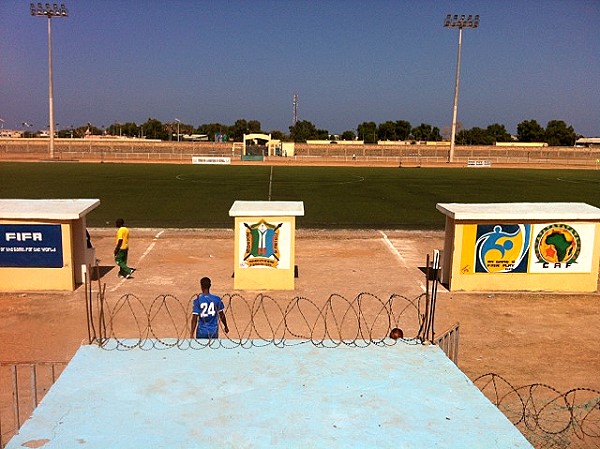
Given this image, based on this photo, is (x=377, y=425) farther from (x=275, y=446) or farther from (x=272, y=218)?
(x=272, y=218)

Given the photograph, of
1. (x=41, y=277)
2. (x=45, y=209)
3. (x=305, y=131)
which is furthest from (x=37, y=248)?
(x=305, y=131)

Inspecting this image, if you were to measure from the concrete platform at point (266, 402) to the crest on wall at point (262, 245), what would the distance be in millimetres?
8639

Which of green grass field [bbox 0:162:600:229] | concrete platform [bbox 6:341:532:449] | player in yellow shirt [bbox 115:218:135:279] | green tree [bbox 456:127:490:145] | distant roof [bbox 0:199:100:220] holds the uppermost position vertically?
green tree [bbox 456:127:490:145]

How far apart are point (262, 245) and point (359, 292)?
2.86 metres

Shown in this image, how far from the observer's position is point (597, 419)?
8.52 meters

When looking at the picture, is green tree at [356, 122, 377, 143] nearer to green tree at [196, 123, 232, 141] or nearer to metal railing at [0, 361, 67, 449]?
green tree at [196, 123, 232, 141]

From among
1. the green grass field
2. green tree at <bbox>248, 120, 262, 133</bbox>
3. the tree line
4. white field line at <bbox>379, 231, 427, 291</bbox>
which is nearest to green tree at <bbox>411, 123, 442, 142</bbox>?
A: the tree line

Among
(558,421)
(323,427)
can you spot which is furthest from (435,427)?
(558,421)

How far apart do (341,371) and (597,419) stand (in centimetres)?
509

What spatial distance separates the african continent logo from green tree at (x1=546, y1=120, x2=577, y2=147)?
528 ft

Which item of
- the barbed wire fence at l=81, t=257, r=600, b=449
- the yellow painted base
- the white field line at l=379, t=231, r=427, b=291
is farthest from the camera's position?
the white field line at l=379, t=231, r=427, b=291

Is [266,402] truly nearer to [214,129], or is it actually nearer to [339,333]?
[339,333]

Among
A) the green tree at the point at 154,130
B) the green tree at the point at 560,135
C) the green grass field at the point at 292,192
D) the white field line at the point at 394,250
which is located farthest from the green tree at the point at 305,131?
the white field line at the point at 394,250

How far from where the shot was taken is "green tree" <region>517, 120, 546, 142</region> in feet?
543
